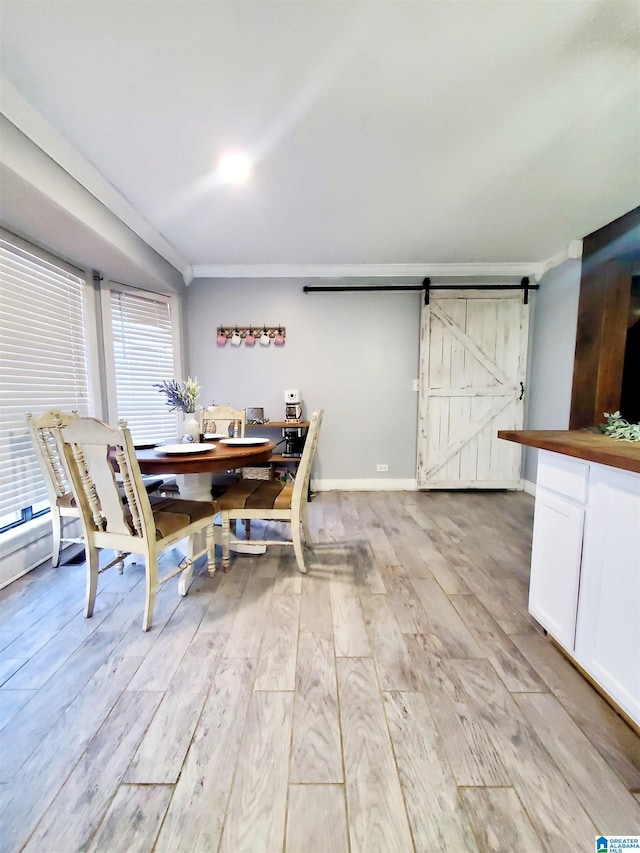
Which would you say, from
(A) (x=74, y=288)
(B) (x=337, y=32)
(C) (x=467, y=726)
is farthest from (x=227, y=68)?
(C) (x=467, y=726)

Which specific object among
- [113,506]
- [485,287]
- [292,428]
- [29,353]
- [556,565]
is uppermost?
[485,287]

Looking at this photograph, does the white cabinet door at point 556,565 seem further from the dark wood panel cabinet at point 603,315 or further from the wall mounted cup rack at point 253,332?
the wall mounted cup rack at point 253,332

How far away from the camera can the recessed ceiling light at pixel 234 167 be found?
1706 mm

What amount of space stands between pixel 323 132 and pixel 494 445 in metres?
3.26

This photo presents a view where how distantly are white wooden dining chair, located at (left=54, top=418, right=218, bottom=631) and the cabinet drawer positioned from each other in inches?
69.8

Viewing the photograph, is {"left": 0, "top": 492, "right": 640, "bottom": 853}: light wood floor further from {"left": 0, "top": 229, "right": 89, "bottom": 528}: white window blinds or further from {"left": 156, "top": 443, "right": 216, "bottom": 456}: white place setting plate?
{"left": 156, "top": 443, "right": 216, "bottom": 456}: white place setting plate

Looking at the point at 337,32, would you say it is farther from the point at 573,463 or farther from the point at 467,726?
the point at 467,726

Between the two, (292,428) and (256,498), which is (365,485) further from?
(256,498)

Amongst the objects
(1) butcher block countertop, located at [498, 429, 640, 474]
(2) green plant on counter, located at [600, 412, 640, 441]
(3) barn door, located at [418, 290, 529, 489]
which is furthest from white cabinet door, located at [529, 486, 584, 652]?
(3) barn door, located at [418, 290, 529, 489]

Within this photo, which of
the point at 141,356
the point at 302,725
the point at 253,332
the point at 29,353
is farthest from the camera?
the point at 253,332

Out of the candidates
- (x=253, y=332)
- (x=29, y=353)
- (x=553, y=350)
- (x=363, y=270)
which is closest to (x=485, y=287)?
(x=553, y=350)

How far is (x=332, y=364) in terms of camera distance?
3.44 metres

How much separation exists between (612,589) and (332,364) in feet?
9.32

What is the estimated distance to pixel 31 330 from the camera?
2.08 m
